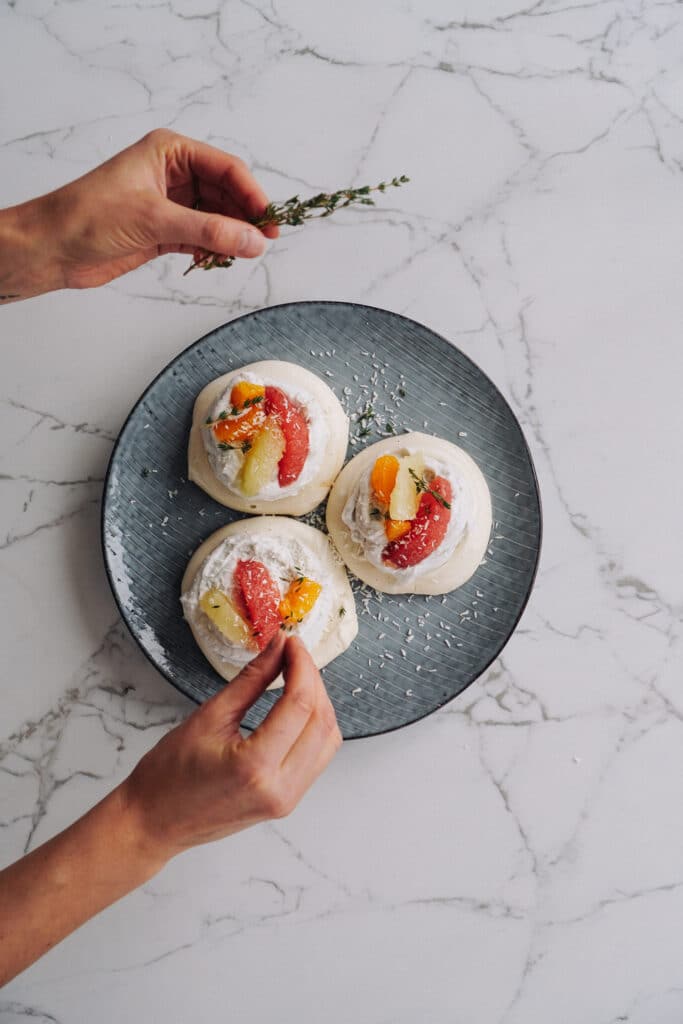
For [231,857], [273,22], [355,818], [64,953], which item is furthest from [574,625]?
[273,22]

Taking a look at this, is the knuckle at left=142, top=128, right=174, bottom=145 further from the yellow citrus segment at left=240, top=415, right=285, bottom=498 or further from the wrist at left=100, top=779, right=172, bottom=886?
the wrist at left=100, top=779, right=172, bottom=886

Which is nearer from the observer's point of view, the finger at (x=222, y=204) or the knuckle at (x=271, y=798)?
the knuckle at (x=271, y=798)

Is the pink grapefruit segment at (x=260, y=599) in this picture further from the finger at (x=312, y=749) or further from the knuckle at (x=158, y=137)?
the knuckle at (x=158, y=137)

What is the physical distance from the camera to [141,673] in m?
2.06

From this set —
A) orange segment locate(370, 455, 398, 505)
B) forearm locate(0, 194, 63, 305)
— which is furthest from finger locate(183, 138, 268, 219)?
orange segment locate(370, 455, 398, 505)

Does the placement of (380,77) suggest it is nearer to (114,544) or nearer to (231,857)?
(114,544)

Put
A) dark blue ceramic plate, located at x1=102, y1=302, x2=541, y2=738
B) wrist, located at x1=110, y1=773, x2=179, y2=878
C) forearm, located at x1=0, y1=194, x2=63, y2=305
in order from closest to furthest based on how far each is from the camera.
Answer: wrist, located at x1=110, y1=773, x2=179, y2=878 → forearm, located at x1=0, y1=194, x2=63, y2=305 → dark blue ceramic plate, located at x1=102, y1=302, x2=541, y2=738

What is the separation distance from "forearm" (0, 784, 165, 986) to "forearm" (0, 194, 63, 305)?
1087 millimetres

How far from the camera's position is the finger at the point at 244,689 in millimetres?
1460

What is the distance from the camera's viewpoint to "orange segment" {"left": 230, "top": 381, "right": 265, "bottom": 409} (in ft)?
5.93

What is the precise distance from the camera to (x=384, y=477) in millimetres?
1825

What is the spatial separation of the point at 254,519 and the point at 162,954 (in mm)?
1119

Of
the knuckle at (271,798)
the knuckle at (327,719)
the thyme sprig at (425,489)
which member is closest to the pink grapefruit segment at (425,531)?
the thyme sprig at (425,489)

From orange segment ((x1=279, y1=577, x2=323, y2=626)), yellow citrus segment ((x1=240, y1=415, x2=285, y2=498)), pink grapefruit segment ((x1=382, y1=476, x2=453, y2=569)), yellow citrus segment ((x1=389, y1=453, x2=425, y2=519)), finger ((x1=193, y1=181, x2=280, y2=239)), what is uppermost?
finger ((x1=193, y1=181, x2=280, y2=239))
